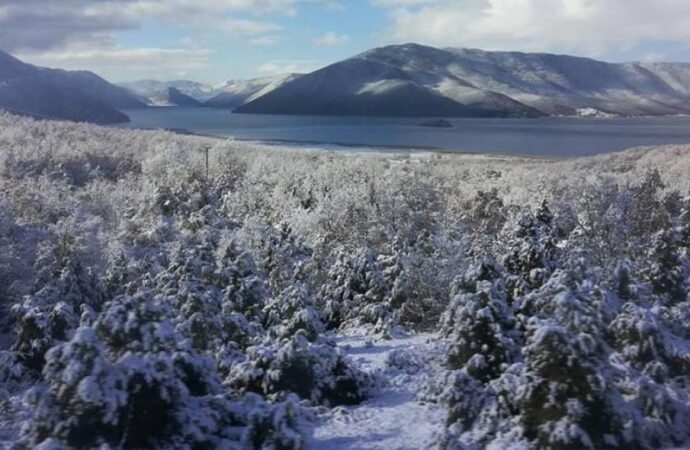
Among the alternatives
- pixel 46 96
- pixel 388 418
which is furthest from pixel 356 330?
pixel 46 96

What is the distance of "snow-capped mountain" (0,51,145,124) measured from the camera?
456 feet

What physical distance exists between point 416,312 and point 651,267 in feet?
27.0

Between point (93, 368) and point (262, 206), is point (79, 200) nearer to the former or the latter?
point (262, 206)

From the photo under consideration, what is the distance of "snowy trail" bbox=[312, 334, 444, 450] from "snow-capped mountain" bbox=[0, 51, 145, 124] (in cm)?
12774

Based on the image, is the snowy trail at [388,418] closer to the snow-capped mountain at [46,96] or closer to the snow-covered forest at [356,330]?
the snow-covered forest at [356,330]

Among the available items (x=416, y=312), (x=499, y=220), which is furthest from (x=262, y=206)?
(x=416, y=312)

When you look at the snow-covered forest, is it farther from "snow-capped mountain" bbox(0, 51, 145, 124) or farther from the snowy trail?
"snow-capped mountain" bbox(0, 51, 145, 124)

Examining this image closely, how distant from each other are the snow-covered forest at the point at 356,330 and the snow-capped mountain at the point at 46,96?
115578 mm

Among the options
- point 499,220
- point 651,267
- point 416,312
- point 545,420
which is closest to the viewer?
point 545,420

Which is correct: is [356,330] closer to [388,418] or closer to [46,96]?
[388,418]

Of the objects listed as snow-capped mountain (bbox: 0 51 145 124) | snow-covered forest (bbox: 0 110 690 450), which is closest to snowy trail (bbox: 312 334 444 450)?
snow-covered forest (bbox: 0 110 690 450)

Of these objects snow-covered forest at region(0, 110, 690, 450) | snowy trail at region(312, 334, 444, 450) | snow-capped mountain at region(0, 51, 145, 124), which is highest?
snow-capped mountain at region(0, 51, 145, 124)

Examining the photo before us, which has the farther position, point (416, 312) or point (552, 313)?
point (416, 312)

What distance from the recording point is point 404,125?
6260 inches
